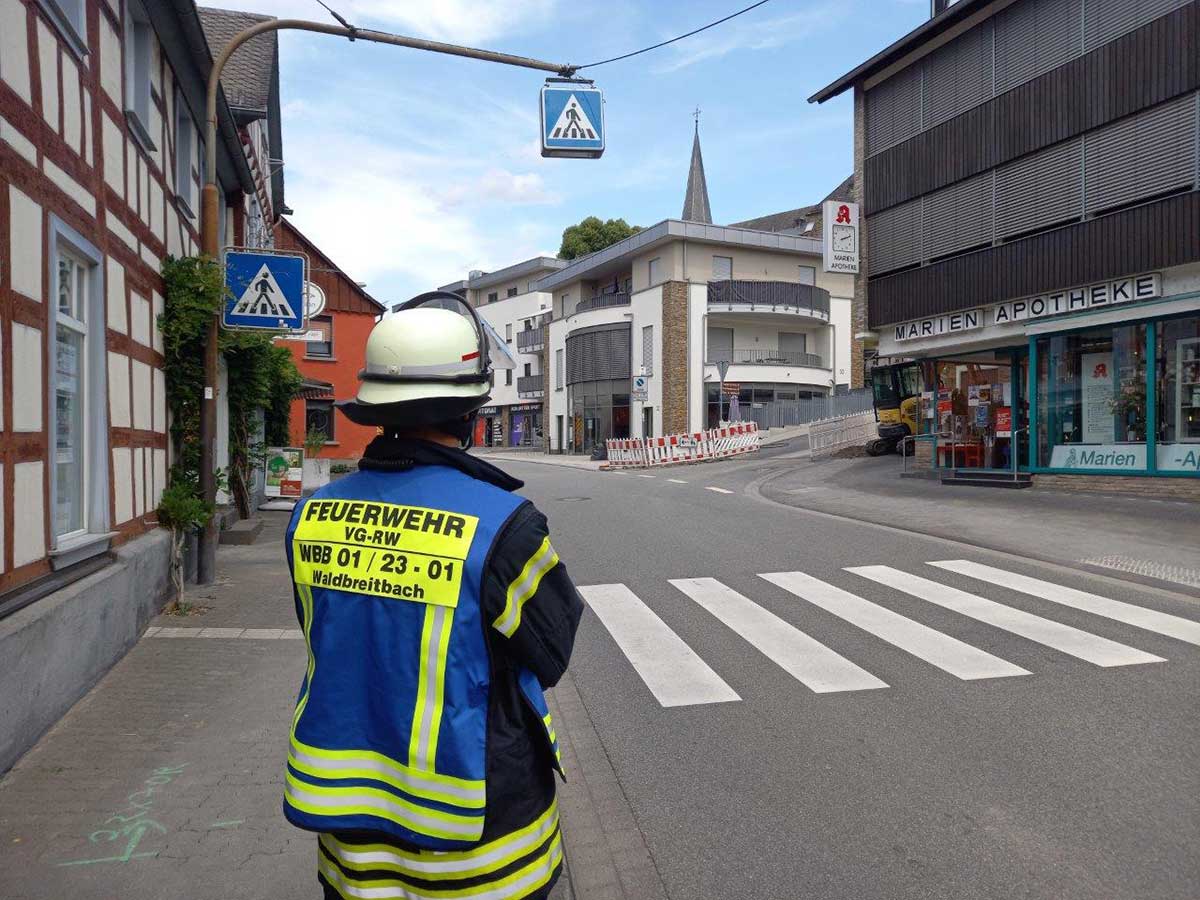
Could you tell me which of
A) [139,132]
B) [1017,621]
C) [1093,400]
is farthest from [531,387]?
[1017,621]

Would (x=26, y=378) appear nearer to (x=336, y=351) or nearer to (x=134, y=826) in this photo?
(x=134, y=826)

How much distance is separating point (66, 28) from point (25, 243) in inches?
67.8

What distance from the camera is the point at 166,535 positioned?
8.30m

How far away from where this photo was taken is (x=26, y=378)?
515 centimetres

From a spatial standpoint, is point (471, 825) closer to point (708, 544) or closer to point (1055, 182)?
point (708, 544)

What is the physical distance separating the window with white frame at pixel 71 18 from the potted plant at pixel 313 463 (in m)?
13.3

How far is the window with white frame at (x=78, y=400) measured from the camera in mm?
5840

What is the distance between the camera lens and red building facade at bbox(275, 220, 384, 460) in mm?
29531

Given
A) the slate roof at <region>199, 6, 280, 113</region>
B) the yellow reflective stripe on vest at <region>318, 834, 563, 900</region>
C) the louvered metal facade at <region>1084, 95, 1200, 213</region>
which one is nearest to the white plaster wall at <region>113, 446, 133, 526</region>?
the yellow reflective stripe on vest at <region>318, 834, 563, 900</region>

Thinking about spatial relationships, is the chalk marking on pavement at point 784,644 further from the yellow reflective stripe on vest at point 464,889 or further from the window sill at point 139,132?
the window sill at point 139,132

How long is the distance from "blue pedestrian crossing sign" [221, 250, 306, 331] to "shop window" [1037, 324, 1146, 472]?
13.4 m

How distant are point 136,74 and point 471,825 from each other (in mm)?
8594

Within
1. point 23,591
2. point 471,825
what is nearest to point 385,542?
point 471,825

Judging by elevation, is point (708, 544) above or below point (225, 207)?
below
